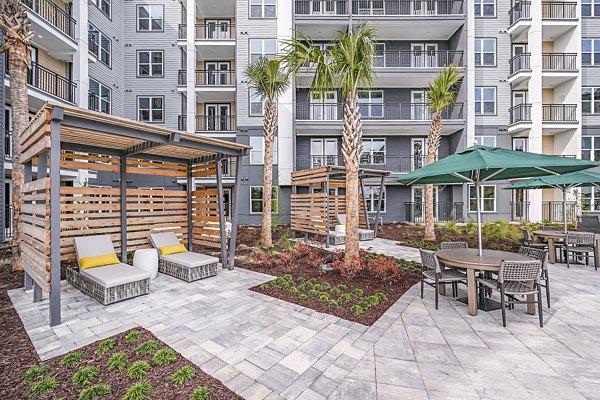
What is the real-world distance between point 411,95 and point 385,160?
453 cm

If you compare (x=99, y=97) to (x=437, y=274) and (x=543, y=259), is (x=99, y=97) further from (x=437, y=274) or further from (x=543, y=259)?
(x=543, y=259)

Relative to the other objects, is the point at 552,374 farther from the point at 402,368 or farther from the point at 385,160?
the point at 385,160

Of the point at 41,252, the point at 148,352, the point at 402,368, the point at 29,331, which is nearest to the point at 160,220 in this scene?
the point at 41,252

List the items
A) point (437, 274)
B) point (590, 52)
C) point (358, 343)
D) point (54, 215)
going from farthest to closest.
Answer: point (590, 52) < point (437, 274) < point (54, 215) < point (358, 343)

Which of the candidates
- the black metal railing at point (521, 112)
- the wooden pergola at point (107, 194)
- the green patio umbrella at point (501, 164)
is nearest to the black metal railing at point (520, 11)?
the black metal railing at point (521, 112)

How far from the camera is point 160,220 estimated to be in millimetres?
7211

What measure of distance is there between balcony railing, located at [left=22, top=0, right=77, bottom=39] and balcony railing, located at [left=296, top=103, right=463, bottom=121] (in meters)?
11.8

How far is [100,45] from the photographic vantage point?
15.2 metres

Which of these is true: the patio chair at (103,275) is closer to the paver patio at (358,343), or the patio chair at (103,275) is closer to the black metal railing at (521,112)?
the paver patio at (358,343)

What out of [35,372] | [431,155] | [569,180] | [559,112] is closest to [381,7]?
[431,155]

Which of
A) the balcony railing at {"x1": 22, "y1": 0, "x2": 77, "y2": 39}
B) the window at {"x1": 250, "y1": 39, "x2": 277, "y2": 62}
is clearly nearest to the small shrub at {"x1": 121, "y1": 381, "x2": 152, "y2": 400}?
the balcony railing at {"x1": 22, "y1": 0, "x2": 77, "y2": 39}

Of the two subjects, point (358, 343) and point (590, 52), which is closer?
point (358, 343)

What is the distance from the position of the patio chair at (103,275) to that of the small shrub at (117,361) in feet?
5.67

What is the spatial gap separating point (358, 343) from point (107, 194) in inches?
245
